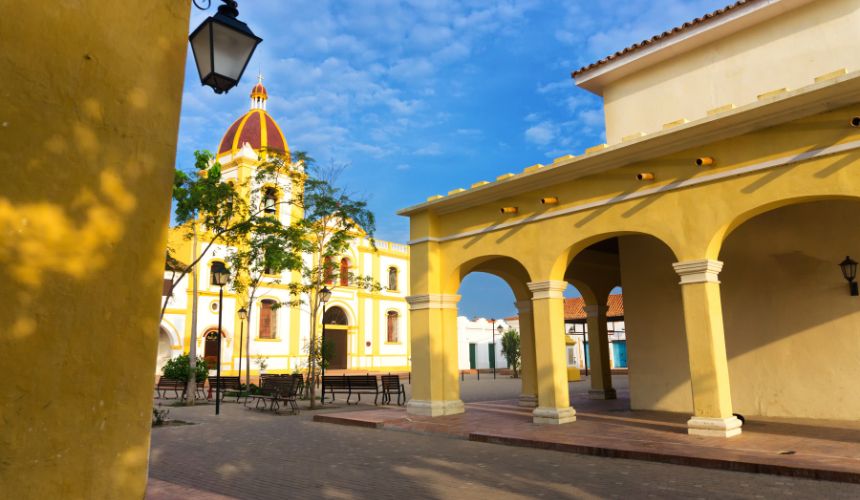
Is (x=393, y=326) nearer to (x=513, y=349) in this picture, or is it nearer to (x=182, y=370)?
(x=513, y=349)

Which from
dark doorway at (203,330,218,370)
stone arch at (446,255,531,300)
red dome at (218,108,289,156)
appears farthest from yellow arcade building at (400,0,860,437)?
red dome at (218,108,289,156)

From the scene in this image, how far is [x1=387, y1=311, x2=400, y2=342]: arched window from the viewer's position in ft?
129

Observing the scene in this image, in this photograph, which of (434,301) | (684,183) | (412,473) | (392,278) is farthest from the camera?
(392,278)

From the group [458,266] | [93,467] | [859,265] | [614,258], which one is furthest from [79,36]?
[614,258]

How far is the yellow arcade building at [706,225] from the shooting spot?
27.7ft

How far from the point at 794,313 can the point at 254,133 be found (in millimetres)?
30530

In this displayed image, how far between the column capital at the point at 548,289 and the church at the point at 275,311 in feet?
55.4

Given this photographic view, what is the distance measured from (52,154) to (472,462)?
6.60m

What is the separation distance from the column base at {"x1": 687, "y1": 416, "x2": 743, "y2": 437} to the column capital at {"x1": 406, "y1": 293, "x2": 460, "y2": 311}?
5.63 m

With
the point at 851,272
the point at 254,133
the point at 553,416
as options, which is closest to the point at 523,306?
the point at 553,416

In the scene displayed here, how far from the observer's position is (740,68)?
11742mm

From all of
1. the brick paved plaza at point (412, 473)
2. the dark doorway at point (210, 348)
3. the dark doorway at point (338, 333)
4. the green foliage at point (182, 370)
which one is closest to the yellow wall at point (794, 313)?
the brick paved plaza at point (412, 473)

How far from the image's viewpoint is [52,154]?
245 cm

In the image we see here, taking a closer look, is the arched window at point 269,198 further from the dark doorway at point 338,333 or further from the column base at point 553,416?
the dark doorway at point 338,333
